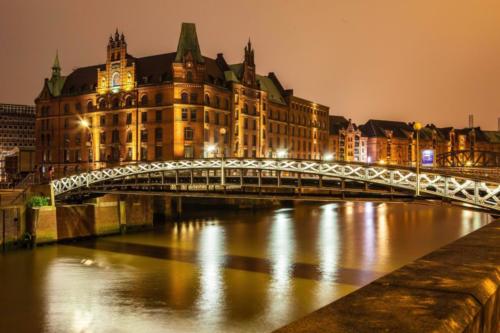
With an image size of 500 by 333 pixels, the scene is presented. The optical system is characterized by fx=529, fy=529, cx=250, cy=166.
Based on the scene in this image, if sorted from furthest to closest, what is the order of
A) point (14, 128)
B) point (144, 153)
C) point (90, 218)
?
point (14, 128)
point (144, 153)
point (90, 218)

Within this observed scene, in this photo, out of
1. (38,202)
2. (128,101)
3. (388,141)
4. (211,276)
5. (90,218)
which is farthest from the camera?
(388,141)

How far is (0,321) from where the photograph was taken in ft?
71.2

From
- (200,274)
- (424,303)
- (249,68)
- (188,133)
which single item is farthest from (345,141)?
(424,303)

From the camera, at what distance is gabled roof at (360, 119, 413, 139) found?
141 metres

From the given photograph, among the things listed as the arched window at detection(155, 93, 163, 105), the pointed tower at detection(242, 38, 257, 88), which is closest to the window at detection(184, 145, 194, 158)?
the arched window at detection(155, 93, 163, 105)

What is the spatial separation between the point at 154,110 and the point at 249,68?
2071cm

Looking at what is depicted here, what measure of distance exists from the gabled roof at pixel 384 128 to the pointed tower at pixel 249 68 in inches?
2324

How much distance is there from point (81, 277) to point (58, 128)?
64800 mm

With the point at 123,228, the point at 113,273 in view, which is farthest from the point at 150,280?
the point at 123,228

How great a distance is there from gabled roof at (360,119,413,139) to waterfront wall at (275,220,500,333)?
138 metres

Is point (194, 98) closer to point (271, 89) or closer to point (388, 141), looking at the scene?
point (271, 89)

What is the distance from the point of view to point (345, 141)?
129 m

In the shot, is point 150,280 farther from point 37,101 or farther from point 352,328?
point 37,101

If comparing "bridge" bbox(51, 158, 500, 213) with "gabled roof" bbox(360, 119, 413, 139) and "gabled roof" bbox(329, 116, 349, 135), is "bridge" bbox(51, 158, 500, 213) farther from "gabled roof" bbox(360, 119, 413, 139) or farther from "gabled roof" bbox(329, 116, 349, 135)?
"gabled roof" bbox(360, 119, 413, 139)
